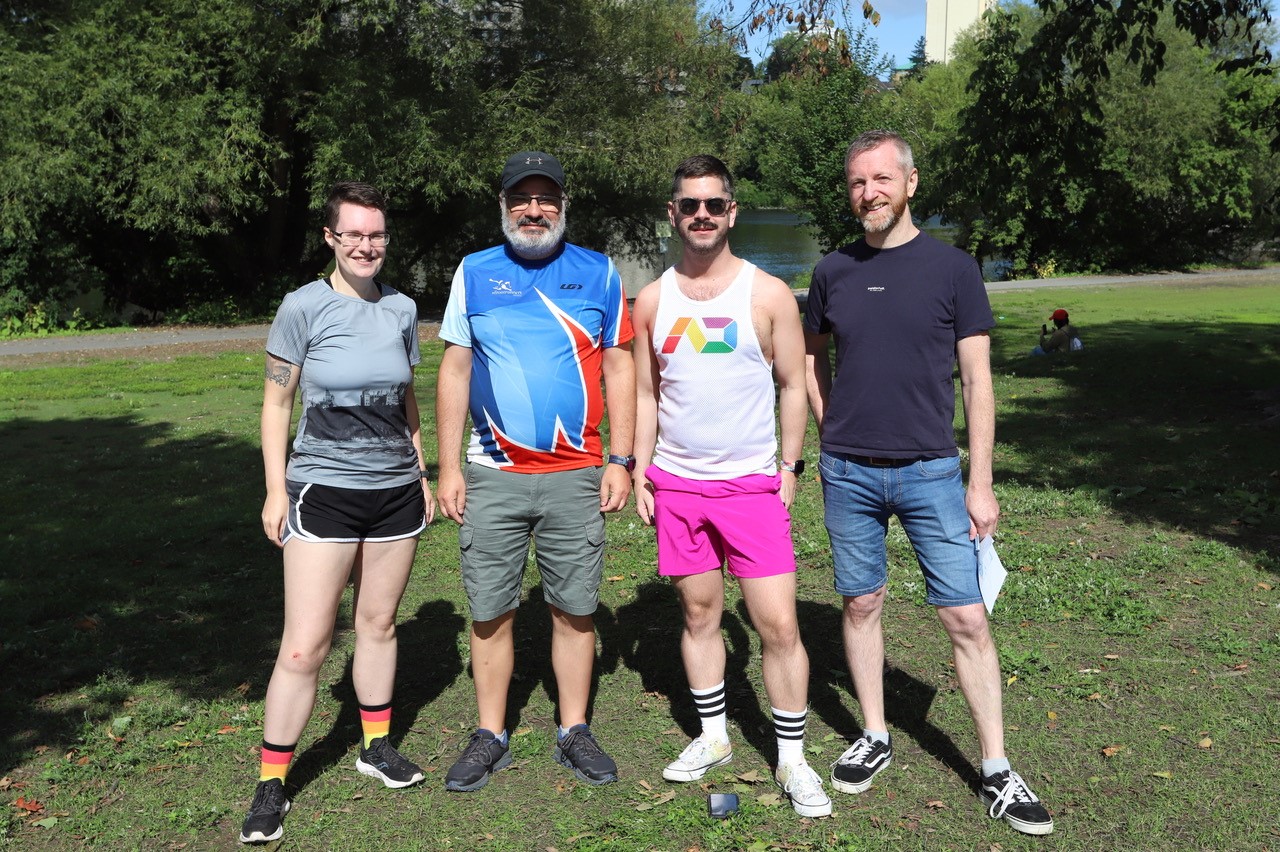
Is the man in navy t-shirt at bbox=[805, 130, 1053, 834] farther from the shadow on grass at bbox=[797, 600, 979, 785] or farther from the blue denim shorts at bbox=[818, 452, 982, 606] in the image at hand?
the shadow on grass at bbox=[797, 600, 979, 785]

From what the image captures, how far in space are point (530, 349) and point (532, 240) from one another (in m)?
0.40

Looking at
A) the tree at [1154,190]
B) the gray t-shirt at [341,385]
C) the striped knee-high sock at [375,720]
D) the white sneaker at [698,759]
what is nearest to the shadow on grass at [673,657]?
the white sneaker at [698,759]

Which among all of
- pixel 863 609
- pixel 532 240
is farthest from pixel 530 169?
pixel 863 609

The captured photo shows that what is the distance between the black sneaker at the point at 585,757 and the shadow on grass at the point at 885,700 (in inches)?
41.1

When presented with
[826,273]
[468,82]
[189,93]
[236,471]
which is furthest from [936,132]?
[826,273]

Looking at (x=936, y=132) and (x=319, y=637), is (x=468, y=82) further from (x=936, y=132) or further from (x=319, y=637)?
(x=936, y=132)

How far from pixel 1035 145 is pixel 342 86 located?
44.5 feet

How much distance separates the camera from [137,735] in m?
5.04

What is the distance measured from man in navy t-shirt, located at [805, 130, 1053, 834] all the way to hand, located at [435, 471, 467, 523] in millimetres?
1356

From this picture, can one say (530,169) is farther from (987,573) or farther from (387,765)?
(387,765)

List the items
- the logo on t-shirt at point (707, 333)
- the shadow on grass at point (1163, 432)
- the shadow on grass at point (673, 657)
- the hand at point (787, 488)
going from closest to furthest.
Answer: the logo on t-shirt at point (707, 333) < the hand at point (787, 488) < the shadow on grass at point (673, 657) < the shadow on grass at point (1163, 432)

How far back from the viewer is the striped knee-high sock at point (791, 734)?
431cm

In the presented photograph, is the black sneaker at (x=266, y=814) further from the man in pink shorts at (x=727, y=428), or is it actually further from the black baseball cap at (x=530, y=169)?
the black baseball cap at (x=530, y=169)

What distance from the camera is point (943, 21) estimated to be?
375 feet
